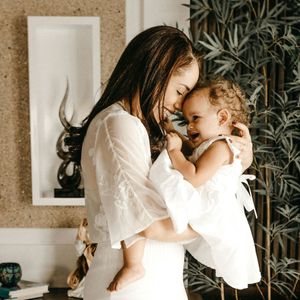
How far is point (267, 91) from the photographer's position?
295 centimetres

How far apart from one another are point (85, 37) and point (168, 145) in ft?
5.19

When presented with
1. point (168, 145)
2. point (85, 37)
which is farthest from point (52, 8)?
point (168, 145)

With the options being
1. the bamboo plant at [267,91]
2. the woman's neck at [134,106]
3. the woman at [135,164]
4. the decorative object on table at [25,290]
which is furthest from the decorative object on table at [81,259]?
the woman's neck at [134,106]

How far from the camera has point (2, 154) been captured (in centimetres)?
305

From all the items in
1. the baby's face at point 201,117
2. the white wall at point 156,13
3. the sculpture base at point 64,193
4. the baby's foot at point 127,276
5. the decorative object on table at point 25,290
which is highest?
the white wall at point 156,13

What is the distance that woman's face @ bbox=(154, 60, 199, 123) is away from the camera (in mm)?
1492

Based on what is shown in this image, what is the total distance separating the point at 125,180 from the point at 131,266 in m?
0.24

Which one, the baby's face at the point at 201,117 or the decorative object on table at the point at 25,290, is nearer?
the baby's face at the point at 201,117

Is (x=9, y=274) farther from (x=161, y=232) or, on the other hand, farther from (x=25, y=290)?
(x=161, y=232)

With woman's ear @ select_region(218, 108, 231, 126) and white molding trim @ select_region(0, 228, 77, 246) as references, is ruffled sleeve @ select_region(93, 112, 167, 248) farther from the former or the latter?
white molding trim @ select_region(0, 228, 77, 246)

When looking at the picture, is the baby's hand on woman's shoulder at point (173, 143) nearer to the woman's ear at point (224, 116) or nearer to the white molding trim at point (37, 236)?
the woman's ear at point (224, 116)

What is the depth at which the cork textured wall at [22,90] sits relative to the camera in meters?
2.96

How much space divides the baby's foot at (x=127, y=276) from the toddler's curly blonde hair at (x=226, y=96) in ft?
1.89

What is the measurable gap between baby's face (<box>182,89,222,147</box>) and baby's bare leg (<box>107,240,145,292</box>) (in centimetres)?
48
